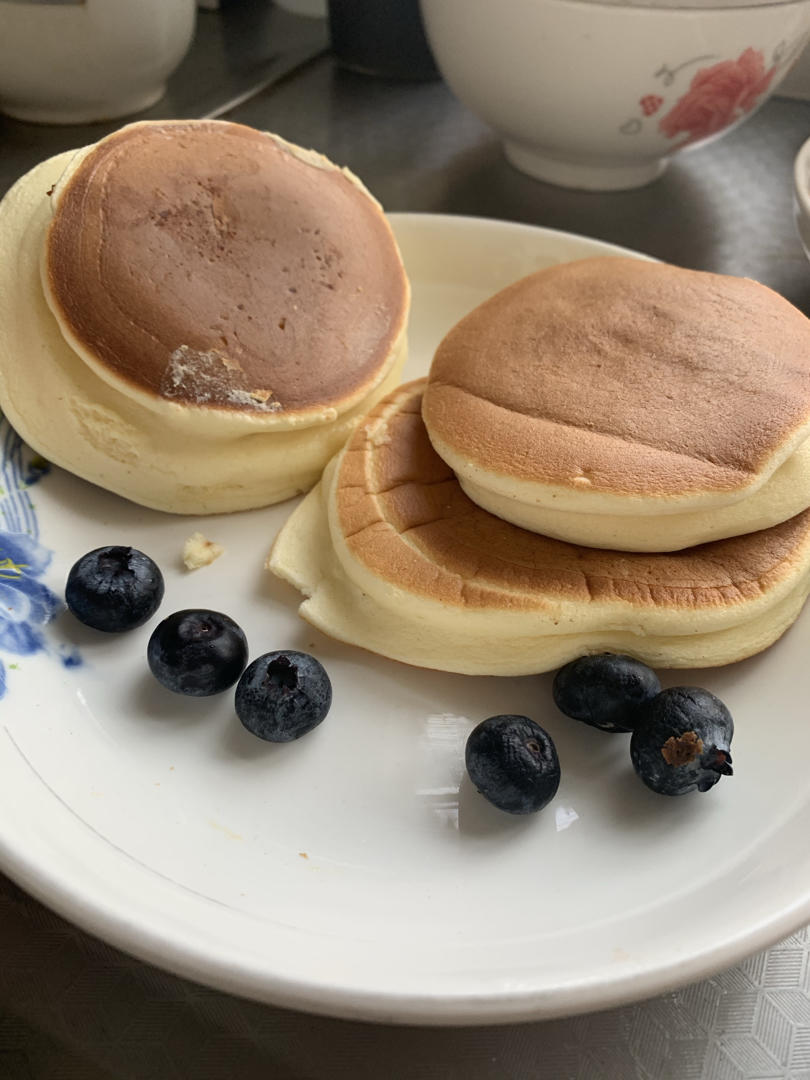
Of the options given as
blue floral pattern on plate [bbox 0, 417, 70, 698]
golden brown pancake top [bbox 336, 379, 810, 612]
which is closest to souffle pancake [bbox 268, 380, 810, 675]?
golden brown pancake top [bbox 336, 379, 810, 612]

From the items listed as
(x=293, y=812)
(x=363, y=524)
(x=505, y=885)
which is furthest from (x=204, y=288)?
(x=505, y=885)

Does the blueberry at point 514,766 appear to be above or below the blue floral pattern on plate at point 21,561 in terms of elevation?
above

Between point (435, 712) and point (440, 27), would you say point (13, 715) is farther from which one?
point (440, 27)

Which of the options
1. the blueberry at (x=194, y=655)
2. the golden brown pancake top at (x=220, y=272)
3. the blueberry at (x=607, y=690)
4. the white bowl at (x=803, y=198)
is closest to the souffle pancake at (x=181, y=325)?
A: the golden brown pancake top at (x=220, y=272)

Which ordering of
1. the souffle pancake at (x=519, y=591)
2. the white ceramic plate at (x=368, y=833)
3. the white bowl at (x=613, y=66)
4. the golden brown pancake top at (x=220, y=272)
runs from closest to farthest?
the white ceramic plate at (x=368, y=833) < the souffle pancake at (x=519, y=591) < the golden brown pancake top at (x=220, y=272) < the white bowl at (x=613, y=66)

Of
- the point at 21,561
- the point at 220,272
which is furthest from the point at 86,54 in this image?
the point at 21,561

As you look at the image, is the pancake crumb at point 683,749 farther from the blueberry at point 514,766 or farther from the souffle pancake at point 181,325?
the souffle pancake at point 181,325

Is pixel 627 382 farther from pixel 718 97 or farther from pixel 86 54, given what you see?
pixel 86 54

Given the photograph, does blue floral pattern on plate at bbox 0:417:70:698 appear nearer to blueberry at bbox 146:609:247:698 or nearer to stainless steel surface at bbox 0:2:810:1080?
blueberry at bbox 146:609:247:698
